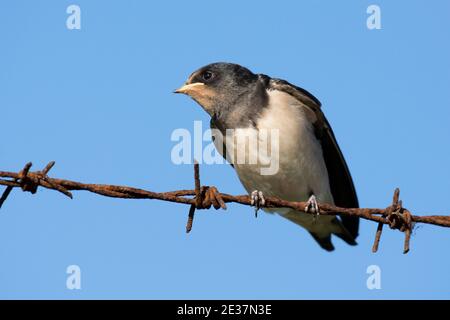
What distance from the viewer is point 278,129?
5.36m

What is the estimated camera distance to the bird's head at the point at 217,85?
18.8ft

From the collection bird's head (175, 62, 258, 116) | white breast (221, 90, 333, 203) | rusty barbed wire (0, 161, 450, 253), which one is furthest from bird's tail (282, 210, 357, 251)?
rusty barbed wire (0, 161, 450, 253)

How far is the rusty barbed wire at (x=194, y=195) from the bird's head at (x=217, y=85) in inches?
83.5

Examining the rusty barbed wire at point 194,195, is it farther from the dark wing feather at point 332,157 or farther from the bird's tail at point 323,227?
the bird's tail at point 323,227

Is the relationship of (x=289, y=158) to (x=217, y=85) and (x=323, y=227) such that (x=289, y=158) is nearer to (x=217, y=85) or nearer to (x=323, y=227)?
(x=217, y=85)

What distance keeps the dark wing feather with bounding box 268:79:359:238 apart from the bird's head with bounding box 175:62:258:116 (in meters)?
0.23

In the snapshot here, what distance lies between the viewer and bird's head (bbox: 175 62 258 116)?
5.74m

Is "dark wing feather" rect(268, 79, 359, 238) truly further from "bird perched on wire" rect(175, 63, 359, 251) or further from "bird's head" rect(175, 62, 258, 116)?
"bird's head" rect(175, 62, 258, 116)

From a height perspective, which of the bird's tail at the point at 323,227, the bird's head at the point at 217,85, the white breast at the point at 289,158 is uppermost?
the bird's head at the point at 217,85

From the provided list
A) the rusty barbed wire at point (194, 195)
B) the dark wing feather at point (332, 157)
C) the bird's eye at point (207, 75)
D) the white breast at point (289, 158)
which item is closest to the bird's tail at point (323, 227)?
the dark wing feather at point (332, 157)

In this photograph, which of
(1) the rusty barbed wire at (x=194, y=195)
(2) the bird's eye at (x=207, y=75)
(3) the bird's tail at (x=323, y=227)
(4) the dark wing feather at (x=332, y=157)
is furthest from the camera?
(3) the bird's tail at (x=323, y=227)

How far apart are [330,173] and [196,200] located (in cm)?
279

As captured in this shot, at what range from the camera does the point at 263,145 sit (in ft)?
17.6

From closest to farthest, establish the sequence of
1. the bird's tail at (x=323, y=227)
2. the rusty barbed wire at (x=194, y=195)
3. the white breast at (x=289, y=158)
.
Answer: the rusty barbed wire at (x=194, y=195), the white breast at (x=289, y=158), the bird's tail at (x=323, y=227)
